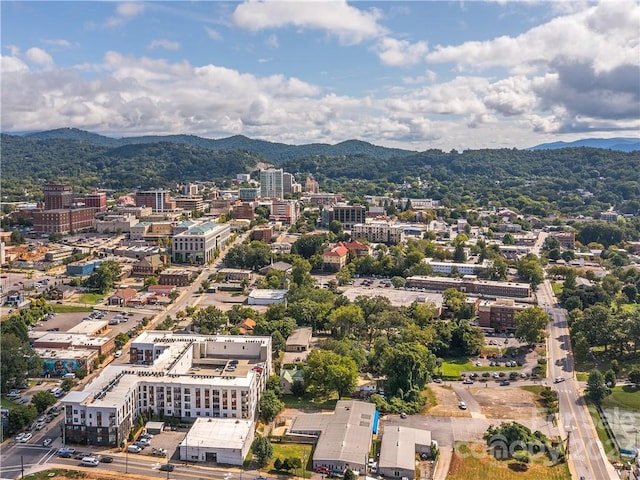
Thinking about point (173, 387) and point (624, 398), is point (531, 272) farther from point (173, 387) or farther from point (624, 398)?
point (173, 387)

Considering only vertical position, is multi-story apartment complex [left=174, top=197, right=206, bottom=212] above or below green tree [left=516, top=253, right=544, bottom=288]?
above

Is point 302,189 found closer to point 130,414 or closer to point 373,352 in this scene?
point 373,352

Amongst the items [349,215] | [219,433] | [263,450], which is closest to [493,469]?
[263,450]

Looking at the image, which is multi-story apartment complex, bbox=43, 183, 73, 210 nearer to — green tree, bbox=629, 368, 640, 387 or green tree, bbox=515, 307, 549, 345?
green tree, bbox=515, 307, 549, 345

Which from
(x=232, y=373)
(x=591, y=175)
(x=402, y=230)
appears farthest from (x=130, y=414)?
(x=591, y=175)

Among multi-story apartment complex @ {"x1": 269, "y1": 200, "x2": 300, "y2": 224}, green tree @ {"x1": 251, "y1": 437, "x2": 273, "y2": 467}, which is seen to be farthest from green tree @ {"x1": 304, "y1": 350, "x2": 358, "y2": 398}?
multi-story apartment complex @ {"x1": 269, "y1": 200, "x2": 300, "y2": 224}
